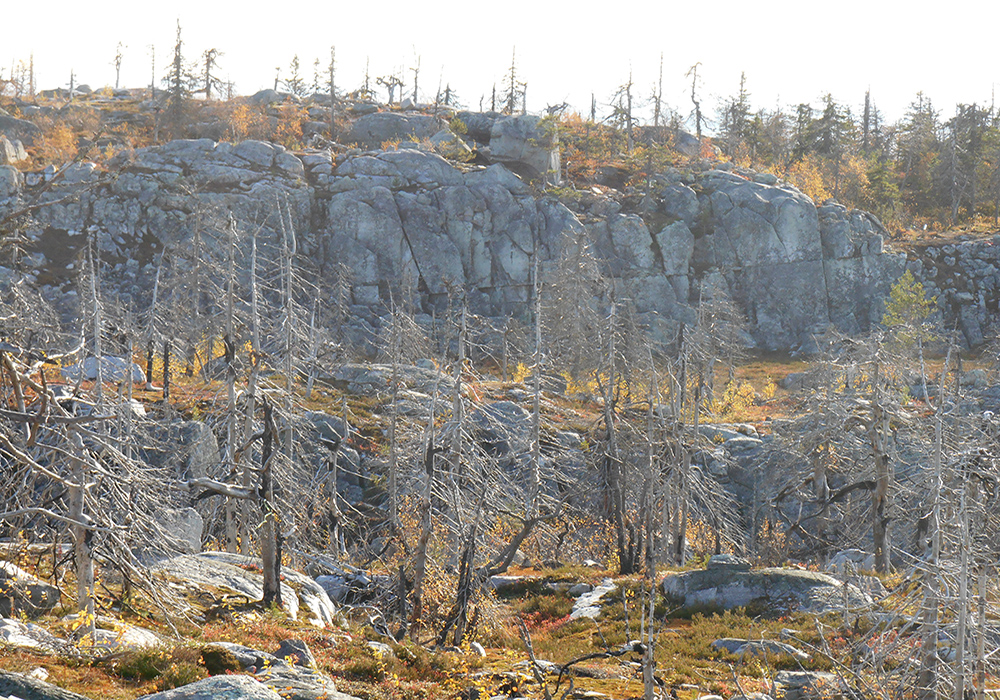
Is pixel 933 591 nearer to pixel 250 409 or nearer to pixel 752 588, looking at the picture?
pixel 752 588

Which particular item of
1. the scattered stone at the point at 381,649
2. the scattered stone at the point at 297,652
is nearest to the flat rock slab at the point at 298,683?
the scattered stone at the point at 297,652

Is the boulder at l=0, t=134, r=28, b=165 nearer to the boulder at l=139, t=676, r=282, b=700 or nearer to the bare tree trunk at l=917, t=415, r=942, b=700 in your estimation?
the boulder at l=139, t=676, r=282, b=700

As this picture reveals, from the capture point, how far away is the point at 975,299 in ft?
213

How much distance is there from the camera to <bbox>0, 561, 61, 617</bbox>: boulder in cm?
1007

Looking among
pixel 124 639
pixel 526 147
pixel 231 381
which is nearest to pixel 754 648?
pixel 124 639

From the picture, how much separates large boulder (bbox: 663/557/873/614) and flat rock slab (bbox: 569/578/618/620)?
1.98 meters

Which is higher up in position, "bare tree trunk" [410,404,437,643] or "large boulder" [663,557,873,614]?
"bare tree trunk" [410,404,437,643]

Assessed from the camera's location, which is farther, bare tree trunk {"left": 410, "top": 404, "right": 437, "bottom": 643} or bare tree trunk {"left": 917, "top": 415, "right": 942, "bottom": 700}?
bare tree trunk {"left": 410, "top": 404, "right": 437, "bottom": 643}

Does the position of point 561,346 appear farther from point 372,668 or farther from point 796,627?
point 372,668

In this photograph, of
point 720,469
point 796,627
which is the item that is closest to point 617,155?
point 720,469

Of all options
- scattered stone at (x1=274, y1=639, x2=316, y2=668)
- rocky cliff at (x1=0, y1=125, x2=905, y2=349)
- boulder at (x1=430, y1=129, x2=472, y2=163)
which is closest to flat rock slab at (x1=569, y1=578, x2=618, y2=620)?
scattered stone at (x1=274, y1=639, x2=316, y2=668)

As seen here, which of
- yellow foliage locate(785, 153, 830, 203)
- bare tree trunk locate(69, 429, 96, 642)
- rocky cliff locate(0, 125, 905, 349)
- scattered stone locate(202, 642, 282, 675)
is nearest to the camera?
bare tree trunk locate(69, 429, 96, 642)

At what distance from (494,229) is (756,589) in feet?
150

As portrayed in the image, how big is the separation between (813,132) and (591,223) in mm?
39816
